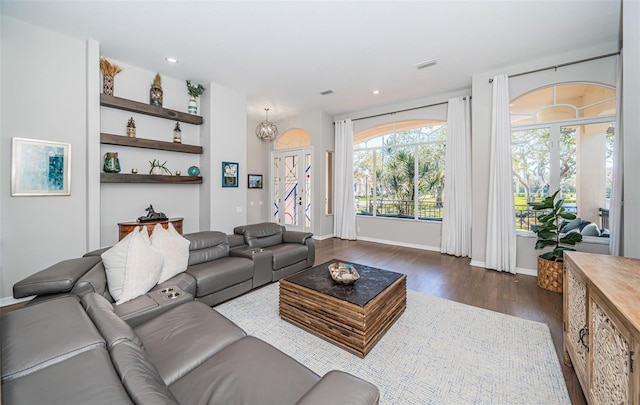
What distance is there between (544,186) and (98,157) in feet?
21.2

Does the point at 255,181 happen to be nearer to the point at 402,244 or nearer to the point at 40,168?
the point at 402,244

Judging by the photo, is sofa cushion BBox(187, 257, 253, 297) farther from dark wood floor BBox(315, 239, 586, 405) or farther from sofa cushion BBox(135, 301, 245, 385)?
dark wood floor BBox(315, 239, 586, 405)

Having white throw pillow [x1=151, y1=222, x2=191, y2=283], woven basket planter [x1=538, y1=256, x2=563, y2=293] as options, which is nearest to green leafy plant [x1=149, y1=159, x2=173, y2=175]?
white throw pillow [x1=151, y1=222, x2=191, y2=283]

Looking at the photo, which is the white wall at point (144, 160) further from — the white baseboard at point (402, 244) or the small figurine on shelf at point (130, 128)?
the white baseboard at point (402, 244)

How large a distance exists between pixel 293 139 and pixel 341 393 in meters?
6.78

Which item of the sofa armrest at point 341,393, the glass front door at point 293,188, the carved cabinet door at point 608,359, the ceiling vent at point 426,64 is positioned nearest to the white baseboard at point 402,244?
the glass front door at point 293,188

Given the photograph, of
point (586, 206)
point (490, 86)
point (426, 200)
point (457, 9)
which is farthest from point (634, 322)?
point (426, 200)

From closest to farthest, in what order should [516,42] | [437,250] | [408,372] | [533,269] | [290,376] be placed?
[290,376]
[408,372]
[516,42]
[533,269]
[437,250]

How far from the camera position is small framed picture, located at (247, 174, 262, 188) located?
23.2 ft

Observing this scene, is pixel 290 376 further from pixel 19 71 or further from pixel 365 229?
pixel 365 229

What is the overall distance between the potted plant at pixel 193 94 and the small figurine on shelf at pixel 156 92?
466 millimetres

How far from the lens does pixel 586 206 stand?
3.62 m

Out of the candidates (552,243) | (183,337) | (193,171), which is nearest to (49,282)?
(183,337)

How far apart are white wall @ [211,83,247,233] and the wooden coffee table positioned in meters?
2.77
